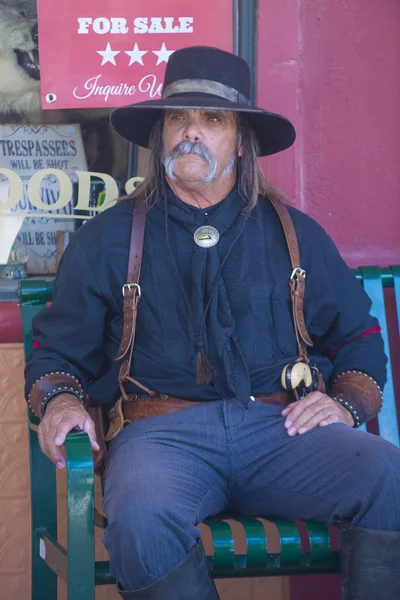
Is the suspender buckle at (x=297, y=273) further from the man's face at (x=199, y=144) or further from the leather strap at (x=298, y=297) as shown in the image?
the man's face at (x=199, y=144)

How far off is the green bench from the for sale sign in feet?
2.82

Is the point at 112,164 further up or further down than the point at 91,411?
further up

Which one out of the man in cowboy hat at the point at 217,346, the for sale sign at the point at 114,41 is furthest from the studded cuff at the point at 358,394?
the for sale sign at the point at 114,41

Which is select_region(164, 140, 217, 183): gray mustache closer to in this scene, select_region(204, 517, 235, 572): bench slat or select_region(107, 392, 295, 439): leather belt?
select_region(107, 392, 295, 439): leather belt

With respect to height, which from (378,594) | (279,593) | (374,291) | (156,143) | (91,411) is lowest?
(279,593)

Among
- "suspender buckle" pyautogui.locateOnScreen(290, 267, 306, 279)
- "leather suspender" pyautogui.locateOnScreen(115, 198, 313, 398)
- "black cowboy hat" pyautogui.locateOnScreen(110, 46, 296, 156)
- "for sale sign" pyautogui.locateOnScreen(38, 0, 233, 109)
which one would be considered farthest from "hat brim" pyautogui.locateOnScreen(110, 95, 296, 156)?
"suspender buckle" pyautogui.locateOnScreen(290, 267, 306, 279)

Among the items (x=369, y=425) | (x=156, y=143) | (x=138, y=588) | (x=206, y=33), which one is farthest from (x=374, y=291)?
(x=138, y=588)

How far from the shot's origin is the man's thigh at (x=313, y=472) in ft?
8.01

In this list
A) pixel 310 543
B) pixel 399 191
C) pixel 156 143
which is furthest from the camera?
pixel 399 191

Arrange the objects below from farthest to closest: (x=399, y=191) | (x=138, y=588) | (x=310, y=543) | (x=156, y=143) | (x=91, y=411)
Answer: (x=399, y=191) < (x=156, y=143) < (x=91, y=411) < (x=310, y=543) < (x=138, y=588)

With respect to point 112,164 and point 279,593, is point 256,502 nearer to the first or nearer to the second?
point 279,593

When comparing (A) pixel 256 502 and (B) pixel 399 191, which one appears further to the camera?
(B) pixel 399 191

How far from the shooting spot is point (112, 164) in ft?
11.6

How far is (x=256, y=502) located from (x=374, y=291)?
3.01 ft
